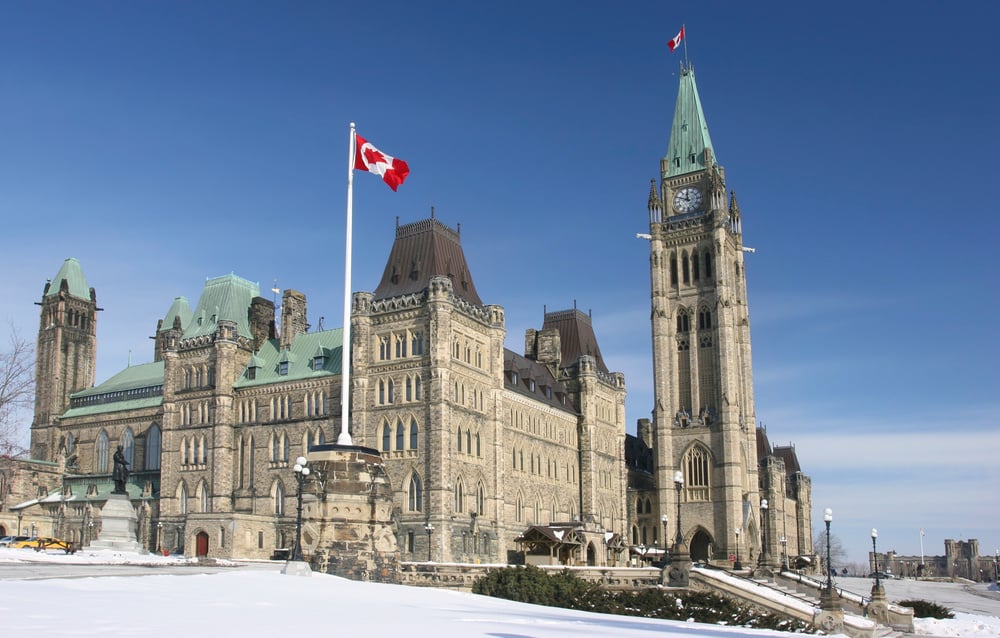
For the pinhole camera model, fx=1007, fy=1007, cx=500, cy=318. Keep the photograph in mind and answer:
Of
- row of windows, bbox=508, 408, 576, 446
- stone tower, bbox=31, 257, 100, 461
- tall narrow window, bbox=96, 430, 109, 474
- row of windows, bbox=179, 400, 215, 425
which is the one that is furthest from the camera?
stone tower, bbox=31, 257, 100, 461

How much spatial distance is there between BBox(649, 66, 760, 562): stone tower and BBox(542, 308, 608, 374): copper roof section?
9000mm

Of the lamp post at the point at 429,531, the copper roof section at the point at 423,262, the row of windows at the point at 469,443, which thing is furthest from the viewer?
the copper roof section at the point at 423,262

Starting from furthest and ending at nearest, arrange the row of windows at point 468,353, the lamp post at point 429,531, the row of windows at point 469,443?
the row of windows at point 468,353 < the row of windows at point 469,443 < the lamp post at point 429,531

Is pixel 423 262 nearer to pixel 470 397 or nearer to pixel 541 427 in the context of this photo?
pixel 470 397

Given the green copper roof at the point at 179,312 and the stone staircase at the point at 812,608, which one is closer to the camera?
the stone staircase at the point at 812,608

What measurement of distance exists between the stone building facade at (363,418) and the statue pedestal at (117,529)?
13937 millimetres

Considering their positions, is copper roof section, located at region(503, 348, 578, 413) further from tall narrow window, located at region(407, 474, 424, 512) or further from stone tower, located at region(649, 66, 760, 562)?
stone tower, located at region(649, 66, 760, 562)

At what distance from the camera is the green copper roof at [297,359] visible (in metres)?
66.2

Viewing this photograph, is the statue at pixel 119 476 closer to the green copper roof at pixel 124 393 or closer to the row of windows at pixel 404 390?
the row of windows at pixel 404 390

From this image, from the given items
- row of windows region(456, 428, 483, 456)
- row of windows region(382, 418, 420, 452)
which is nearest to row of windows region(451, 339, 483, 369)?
row of windows region(456, 428, 483, 456)

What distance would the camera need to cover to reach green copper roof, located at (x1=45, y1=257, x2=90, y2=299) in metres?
86.8

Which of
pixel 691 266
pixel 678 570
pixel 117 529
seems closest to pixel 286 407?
pixel 117 529

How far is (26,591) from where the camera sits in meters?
19.2

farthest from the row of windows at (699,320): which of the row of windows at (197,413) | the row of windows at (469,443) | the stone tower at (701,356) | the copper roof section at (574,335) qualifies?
the row of windows at (197,413)
